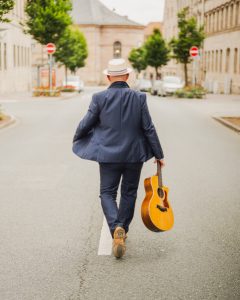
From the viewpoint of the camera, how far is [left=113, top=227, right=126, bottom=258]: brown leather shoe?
531cm

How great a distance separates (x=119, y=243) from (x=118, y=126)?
3.33 ft

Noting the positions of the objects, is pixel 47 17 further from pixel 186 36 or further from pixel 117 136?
pixel 117 136

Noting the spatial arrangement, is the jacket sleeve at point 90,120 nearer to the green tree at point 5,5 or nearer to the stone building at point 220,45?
the green tree at point 5,5

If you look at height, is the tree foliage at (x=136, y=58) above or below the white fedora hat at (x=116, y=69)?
below

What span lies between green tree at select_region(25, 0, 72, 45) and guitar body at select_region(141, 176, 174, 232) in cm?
3827

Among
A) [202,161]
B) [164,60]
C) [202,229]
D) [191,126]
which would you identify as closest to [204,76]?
[164,60]

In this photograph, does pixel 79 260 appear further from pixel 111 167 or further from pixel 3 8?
pixel 3 8

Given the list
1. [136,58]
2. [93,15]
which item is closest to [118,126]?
[136,58]

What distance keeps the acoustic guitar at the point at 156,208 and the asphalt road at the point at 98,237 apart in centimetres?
29

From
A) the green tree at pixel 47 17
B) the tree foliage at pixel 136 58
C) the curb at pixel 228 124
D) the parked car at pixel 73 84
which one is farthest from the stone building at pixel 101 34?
the curb at pixel 228 124

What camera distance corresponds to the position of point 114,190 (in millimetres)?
5621

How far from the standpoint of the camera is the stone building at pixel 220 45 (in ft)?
165

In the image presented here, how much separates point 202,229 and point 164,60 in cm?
7085

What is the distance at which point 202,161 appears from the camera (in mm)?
11883
